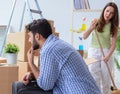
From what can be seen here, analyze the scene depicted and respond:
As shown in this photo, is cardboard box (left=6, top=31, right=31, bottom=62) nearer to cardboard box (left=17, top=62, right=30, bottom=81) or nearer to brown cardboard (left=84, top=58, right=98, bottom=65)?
cardboard box (left=17, top=62, right=30, bottom=81)

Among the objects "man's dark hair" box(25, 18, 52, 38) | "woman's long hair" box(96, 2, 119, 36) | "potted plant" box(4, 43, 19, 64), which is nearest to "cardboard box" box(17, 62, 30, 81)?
"potted plant" box(4, 43, 19, 64)

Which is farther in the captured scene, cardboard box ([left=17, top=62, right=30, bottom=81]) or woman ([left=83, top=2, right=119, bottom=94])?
woman ([left=83, top=2, right=119, bottom=94])

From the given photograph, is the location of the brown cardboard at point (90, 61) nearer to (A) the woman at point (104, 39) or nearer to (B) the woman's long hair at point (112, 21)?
(A) the woman at point (104, 39)

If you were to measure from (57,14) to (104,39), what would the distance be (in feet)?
4.44

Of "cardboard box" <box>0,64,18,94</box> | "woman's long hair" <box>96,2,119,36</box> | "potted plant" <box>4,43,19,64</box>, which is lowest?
"cardboard box" <box>0,64,18,94</box>

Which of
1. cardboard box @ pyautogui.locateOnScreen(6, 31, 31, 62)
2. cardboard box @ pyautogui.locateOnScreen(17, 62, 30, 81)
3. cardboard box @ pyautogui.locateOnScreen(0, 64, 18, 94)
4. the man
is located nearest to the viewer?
the man

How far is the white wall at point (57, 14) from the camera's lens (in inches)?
155

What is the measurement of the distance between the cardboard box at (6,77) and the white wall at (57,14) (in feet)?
5.33

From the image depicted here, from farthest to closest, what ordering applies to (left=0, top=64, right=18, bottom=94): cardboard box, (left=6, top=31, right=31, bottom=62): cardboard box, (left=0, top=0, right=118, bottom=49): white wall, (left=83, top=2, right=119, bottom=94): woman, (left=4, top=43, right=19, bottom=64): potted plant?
1. (left=0, top=0, right=118, bottom=49): white wall
2. (left=83, top=2, right=119, bottom=94): woman
3. (left=6, top=31, right=31, bottom=62): cardboard box
4. (left=4, top=43, right=19, bottom=64): potted plant
5. (left=0, top=64, right=18, bottom=94): cardboard box

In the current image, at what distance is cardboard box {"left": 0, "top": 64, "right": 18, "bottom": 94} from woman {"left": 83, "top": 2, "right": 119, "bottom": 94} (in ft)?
3.01

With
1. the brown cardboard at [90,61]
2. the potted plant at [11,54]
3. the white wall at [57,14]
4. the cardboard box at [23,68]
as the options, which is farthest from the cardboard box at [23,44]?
the white wall at [57,14]

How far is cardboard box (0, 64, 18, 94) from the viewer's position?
7.88 feet

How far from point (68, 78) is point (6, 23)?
254 cm

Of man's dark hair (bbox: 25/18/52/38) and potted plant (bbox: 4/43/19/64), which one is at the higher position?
man's dark hair (bbox: 25/18/52/38)
